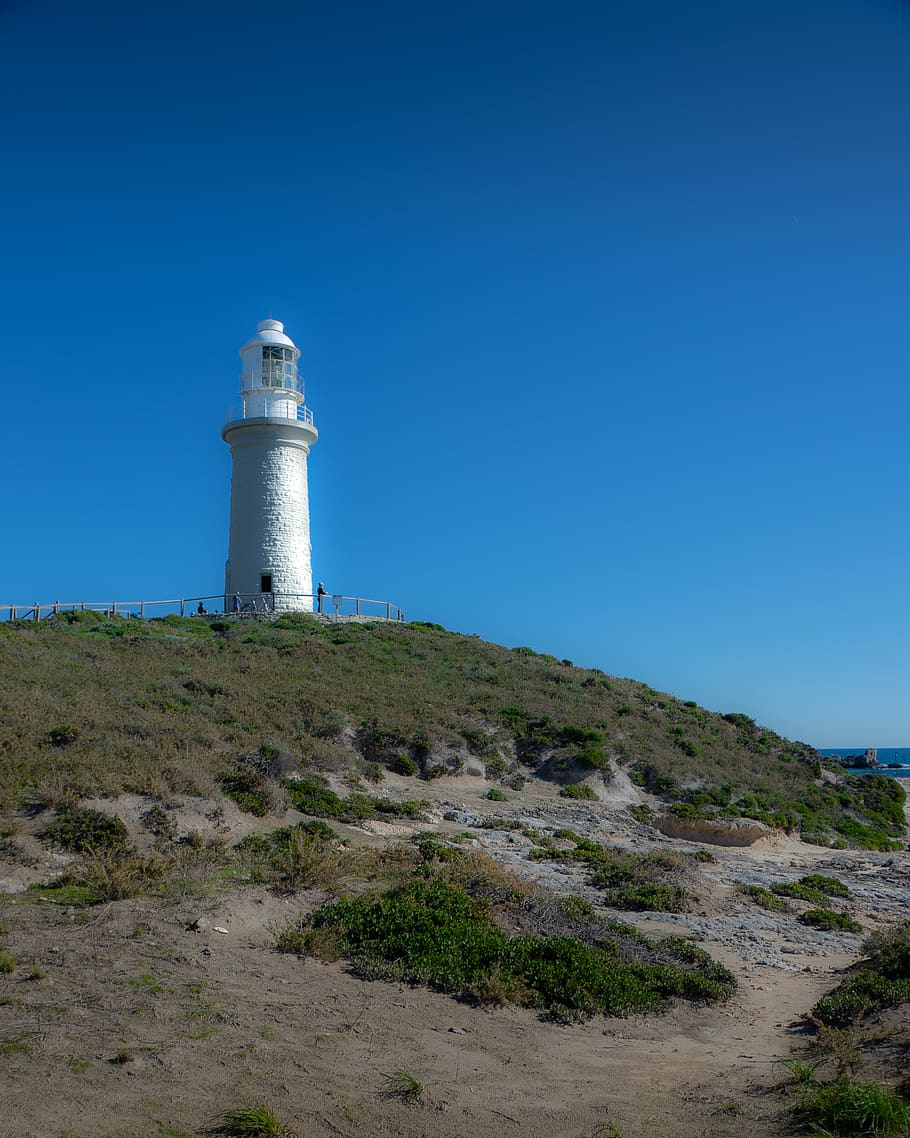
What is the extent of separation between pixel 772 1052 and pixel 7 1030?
6.90 m

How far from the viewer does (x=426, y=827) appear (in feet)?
58.4

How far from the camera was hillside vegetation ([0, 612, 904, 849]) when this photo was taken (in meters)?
15.6

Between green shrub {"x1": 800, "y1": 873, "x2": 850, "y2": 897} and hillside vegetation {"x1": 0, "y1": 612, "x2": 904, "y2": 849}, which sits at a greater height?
hillside vegetation {"x1": 0, "y1": 612, "x2": 904, "y2": 849}

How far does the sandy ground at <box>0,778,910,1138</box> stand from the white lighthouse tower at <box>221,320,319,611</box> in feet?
99.1

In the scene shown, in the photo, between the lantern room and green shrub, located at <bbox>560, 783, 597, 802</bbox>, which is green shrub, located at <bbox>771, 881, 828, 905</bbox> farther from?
the lantern room

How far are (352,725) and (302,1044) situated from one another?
689 inches

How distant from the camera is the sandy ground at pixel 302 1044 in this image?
20.0 ft

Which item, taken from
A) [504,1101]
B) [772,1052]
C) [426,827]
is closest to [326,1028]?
[504,1101]

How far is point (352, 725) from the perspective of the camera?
80.9 feet

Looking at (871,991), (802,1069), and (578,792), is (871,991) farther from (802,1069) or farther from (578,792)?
(578,792)

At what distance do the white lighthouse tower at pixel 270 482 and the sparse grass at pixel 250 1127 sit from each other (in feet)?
117

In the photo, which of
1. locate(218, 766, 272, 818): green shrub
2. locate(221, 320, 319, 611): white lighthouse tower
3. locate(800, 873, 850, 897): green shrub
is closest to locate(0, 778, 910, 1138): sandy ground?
locate(218, 766, 272, 818): green shrub

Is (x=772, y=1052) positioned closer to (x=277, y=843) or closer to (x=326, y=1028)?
(x=326, y=1028)

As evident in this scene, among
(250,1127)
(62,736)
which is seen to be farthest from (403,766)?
(250,1127)
